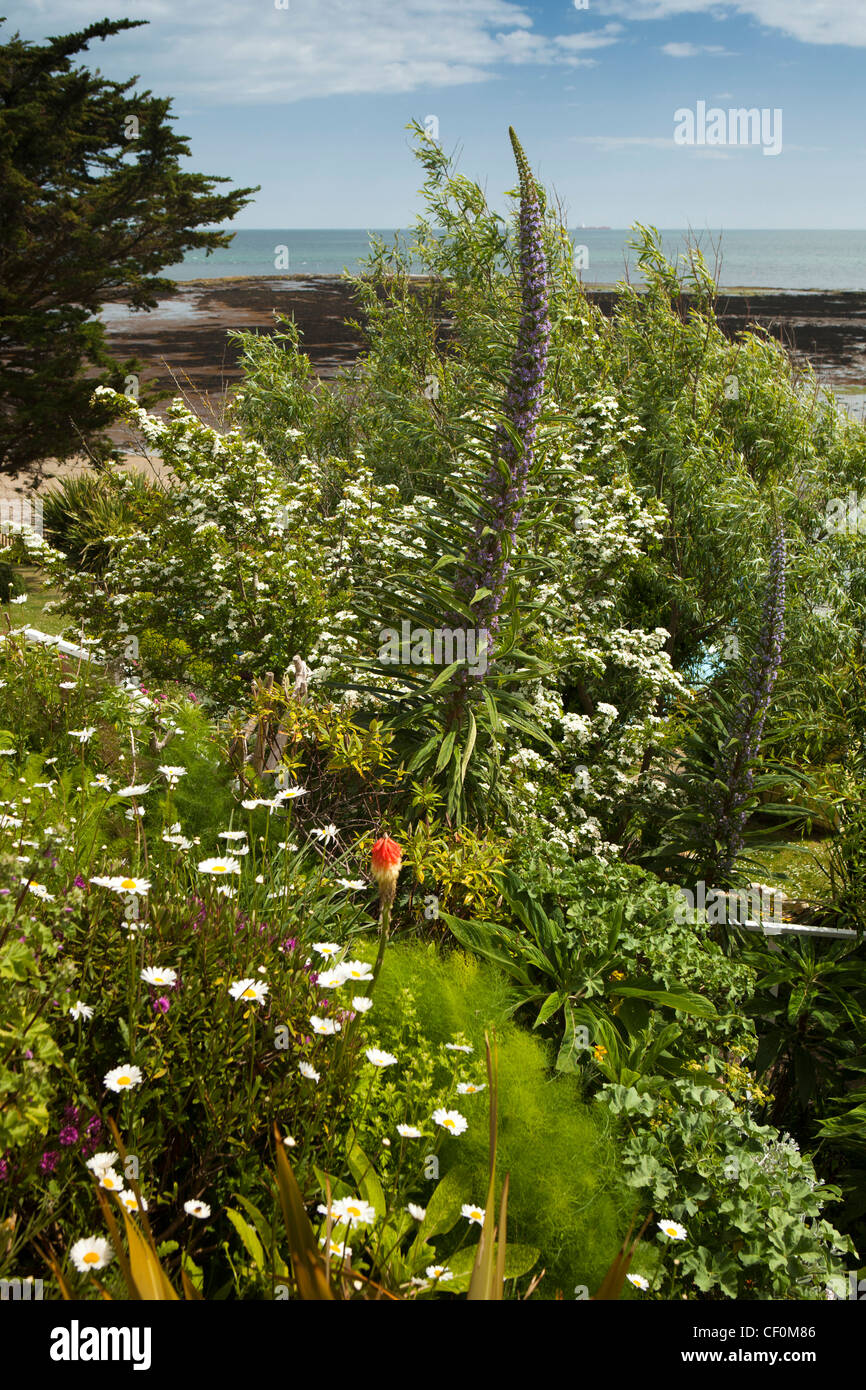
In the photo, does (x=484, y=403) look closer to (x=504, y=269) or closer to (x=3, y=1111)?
(x=3, y=1111)

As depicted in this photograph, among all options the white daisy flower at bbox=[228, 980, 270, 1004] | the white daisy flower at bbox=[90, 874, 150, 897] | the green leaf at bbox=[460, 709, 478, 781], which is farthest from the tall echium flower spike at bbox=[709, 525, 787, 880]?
the white daisy flower at bbox=[90, 874, 150, 897]

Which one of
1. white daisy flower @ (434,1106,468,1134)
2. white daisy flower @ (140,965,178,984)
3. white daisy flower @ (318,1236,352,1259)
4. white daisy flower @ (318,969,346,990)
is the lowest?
white daisy flower @ (318,1236,352,1259)

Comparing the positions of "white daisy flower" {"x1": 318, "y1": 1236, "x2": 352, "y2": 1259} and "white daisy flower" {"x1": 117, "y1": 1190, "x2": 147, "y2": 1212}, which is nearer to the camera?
"white daisy flower" {"x1": 117, "y1": 1190, "x2": 147, "y2": 1212}

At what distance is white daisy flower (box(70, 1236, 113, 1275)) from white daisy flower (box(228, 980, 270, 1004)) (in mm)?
541

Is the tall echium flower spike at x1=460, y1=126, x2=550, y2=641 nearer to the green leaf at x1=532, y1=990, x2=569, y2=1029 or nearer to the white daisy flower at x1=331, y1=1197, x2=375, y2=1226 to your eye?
the green leaf at x1=532, y1=990, x2=569, y2=1029

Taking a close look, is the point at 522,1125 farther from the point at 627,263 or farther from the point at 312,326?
the point at 312,326

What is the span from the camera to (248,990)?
7.37ft

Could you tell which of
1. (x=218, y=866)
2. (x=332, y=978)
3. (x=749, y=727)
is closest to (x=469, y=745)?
(x=749, y=727)

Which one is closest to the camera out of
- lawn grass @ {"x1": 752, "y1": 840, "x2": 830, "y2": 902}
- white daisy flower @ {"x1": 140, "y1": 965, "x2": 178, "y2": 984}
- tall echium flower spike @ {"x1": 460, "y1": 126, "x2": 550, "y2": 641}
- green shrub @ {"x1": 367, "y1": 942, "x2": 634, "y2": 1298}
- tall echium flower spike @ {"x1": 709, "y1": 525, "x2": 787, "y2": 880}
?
white daisy flower @ {"x1": 140, "y1": 965, "x2": 178, "y2": 984}

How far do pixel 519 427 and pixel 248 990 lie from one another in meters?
2.87

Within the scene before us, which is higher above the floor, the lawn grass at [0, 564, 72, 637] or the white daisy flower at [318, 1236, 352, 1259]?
the lawn grass at [0, 564, 72, 637]

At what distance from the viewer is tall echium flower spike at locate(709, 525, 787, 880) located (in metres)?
3.89

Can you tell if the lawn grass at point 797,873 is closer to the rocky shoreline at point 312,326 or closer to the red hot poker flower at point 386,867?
the red hot poker flower at point 386,867
